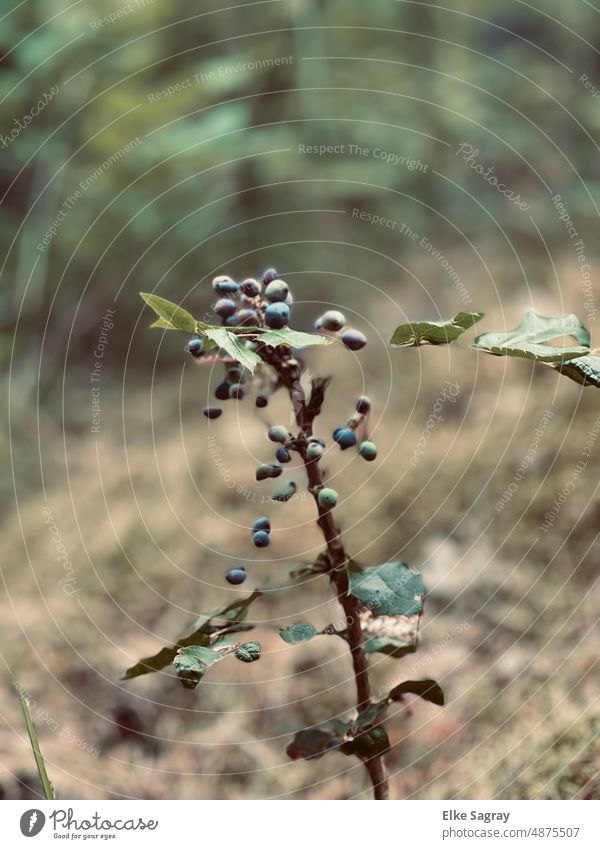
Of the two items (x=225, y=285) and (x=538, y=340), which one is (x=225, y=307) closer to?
A: (x=225, y=285)

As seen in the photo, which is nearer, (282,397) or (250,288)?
(250,288)

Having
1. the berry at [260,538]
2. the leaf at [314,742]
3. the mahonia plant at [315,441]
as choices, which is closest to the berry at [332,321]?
the mahonia plant at [315,441]

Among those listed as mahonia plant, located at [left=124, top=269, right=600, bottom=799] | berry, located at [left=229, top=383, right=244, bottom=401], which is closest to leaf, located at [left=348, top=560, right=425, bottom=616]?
mahonia plant, located at [left=124, top=269, right=600, bottom=799]

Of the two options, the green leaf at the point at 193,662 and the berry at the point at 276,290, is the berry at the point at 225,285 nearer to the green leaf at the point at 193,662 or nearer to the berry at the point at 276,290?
the berry at the point at 276,290

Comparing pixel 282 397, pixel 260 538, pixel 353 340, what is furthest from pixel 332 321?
pixel 282 397
